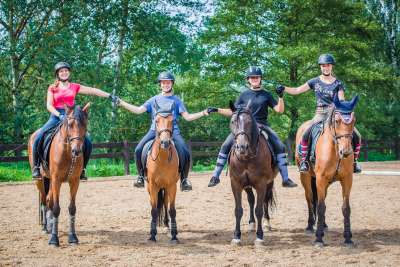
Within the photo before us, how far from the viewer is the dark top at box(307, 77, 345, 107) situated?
8.38 meters

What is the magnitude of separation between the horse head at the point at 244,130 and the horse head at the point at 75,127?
7.42ft

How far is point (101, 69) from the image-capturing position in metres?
23.5

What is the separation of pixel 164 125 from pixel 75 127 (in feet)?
4.39

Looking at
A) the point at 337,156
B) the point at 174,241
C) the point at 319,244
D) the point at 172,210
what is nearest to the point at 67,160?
the point at 172,210

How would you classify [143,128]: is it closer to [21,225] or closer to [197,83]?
[197,83]

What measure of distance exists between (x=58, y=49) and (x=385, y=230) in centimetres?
1694

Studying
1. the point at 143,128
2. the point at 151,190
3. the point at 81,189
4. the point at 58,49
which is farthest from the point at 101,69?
the point at 151,190

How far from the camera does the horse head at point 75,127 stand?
7.69m

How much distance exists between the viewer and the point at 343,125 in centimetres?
743

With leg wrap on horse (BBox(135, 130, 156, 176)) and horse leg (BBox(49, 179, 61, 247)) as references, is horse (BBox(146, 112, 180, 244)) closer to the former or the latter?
leg wrap on horse (BBox(135, 130, 156, 176))

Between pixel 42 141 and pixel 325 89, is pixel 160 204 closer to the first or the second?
pixel 42 141

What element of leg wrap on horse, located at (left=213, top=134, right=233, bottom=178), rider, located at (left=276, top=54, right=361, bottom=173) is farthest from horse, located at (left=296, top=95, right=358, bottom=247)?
leg wrap on horse, located at (left=213, top=134, right=233, bottom=178)

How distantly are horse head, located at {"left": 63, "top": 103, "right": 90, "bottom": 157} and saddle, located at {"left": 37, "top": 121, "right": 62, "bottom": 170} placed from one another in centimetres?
64

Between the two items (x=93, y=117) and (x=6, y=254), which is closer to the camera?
(x=6, y=254)
